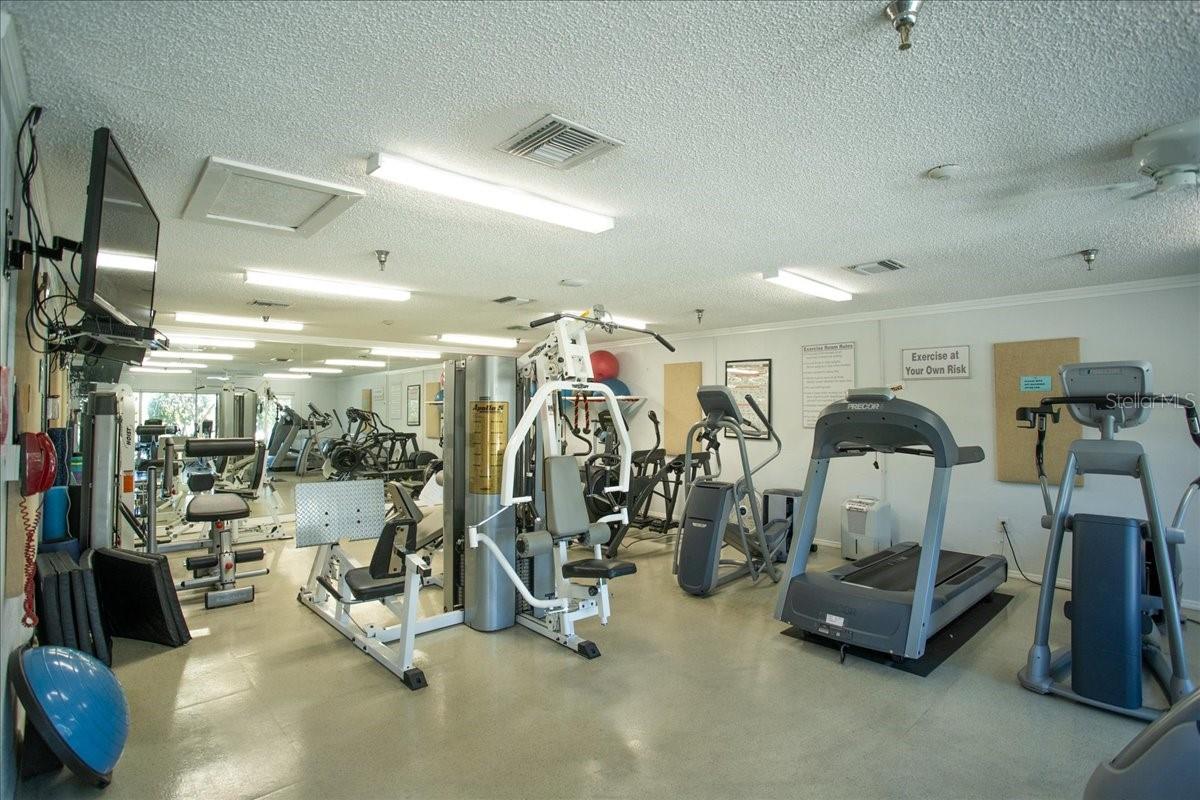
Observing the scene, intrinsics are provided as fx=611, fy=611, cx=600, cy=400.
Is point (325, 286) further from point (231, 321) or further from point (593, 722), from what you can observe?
point (593, 722)

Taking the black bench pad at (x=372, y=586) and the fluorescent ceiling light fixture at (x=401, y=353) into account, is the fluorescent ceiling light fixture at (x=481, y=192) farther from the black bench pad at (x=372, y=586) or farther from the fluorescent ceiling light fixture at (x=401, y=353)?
the fluorescent ceiling light fixture at (x=401, y=353)

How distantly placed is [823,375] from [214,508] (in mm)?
Answer: 5720

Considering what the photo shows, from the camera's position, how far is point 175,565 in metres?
5.50

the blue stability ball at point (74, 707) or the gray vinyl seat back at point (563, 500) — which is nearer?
the blue stability ball at point (74, 707)

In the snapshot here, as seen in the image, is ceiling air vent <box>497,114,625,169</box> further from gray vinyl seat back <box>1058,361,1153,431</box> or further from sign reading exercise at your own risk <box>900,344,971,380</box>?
sign reading exercise at your own risk <box>900,344,971,380</box>

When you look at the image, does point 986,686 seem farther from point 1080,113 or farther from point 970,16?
point 970,16

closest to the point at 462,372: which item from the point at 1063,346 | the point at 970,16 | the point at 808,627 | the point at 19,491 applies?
the point at 19,491

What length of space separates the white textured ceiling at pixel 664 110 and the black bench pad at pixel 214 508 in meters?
1.98

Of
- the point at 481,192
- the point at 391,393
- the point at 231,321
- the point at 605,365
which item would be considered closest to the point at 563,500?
the point at 481,192

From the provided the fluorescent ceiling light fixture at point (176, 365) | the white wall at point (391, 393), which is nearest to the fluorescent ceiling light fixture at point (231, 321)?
the fluorescent ceiling light fixture at point (176, 365)

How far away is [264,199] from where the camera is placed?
285 centimetres

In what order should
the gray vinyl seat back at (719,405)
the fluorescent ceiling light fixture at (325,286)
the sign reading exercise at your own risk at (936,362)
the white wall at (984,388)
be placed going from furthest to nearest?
the sign reading exercise at your own risk at (936,362), the gray vinyl seat back at (719,405), the white wall at (984,388), the fluorescent ceiling light fixture at (325,286)

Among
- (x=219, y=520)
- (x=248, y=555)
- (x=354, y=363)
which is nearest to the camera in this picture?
(x=219, y=520)

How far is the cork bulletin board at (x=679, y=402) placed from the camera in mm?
7652
